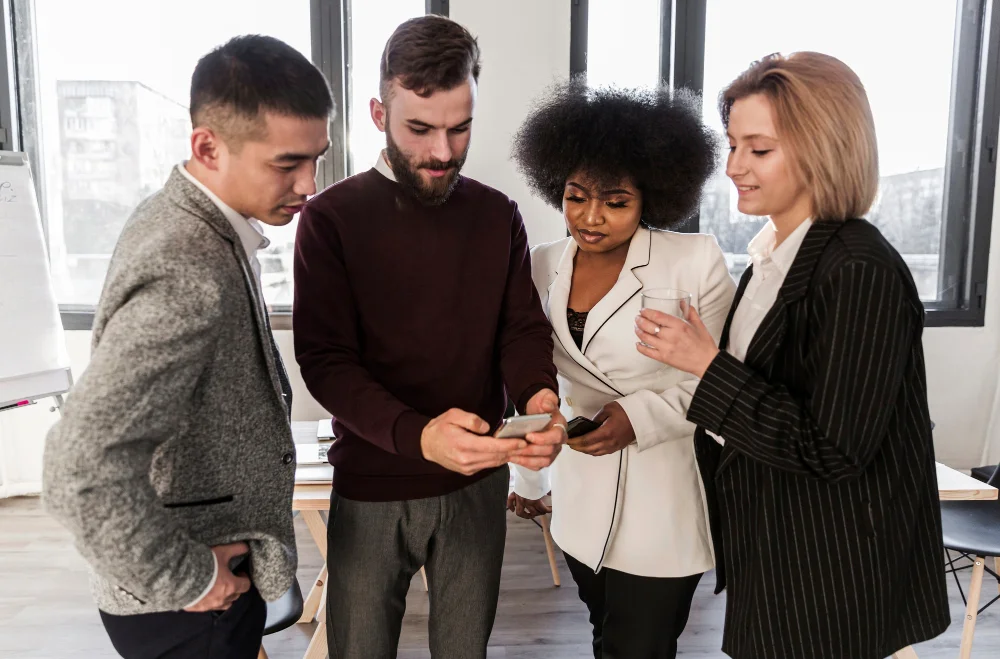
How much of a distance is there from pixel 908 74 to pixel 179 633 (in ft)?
14.6

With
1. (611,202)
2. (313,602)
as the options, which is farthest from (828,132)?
(313,602)

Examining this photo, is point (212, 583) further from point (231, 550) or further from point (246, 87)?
point (246, 87)

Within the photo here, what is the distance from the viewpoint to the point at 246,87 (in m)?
1.03

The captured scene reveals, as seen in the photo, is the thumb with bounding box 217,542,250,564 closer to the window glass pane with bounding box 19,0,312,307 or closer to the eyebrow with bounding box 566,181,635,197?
the eyebrow with bounding box 566,181,635,197

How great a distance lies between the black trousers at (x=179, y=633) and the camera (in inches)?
40.2

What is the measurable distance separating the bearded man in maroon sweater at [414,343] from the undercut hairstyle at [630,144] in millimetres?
317

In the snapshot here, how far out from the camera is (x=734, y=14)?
3.98m

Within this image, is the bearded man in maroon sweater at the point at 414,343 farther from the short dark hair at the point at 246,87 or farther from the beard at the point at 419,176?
the short dark hair at the point at 246,87

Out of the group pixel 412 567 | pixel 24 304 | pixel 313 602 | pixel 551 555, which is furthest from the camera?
pixel 24 304

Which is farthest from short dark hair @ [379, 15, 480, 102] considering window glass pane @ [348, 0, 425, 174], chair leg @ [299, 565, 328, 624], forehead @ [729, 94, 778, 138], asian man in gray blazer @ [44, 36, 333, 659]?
window glass pane @ [348, 0, 425, 174]

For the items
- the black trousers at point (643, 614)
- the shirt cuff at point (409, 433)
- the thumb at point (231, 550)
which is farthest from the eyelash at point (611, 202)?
the thumb at point (231, 550)

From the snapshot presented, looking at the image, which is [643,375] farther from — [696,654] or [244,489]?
[696,654]

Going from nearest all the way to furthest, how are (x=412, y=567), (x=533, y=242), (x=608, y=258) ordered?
1. (x=412, y=567)
2. (x=608, y=258)
3. (x=533, y=242)

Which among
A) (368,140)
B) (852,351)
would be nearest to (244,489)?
(852,351)
